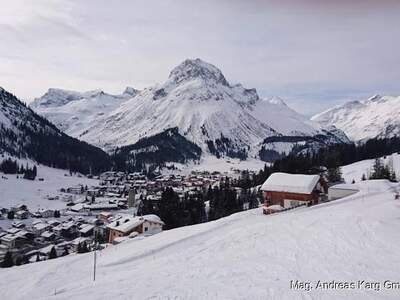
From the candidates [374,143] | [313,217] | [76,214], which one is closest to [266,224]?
[313,217]

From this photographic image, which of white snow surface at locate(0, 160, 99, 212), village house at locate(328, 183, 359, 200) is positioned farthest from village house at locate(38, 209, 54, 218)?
village house at locate(328, 183, 359, 200)

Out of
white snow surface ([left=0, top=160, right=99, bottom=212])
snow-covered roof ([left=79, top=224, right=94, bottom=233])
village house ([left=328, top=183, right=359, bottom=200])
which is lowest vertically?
snow-covered roof ([left=79, top=224, right=94, bottom=233])

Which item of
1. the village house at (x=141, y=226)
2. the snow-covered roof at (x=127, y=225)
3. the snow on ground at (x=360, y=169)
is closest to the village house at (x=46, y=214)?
the snow-covered roof at (x=127, y=225)

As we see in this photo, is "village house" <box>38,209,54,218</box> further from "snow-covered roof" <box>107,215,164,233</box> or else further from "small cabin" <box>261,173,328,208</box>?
"small cabin" <box>261,173,328,208</box>

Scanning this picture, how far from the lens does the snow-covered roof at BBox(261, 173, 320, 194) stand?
5253cm

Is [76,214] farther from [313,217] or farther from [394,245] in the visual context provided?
[394,245]

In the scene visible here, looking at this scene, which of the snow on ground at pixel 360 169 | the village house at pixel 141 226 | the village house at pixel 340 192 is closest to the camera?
the village house at pixel 340 192

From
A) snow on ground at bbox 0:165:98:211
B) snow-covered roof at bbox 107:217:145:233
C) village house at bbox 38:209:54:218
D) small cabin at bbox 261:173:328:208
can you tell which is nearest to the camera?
small cabin at bbox 261:173:328:208

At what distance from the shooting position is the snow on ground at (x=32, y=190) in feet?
463

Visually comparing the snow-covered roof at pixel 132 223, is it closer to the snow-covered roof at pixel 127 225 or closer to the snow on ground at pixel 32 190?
the snow-covered roof at pixel 127 225

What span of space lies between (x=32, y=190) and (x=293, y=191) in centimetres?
13967

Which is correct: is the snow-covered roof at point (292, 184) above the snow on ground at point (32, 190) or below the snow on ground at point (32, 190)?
above

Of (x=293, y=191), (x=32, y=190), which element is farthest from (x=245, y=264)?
(x=32, y=190)

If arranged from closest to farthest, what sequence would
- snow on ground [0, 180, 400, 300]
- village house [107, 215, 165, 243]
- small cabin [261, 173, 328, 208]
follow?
1. snow on ground [0, 180, 400, 300]
2. small cabin [261, 173, 328, 208]
3. village house [107, 215, 165, 243]
